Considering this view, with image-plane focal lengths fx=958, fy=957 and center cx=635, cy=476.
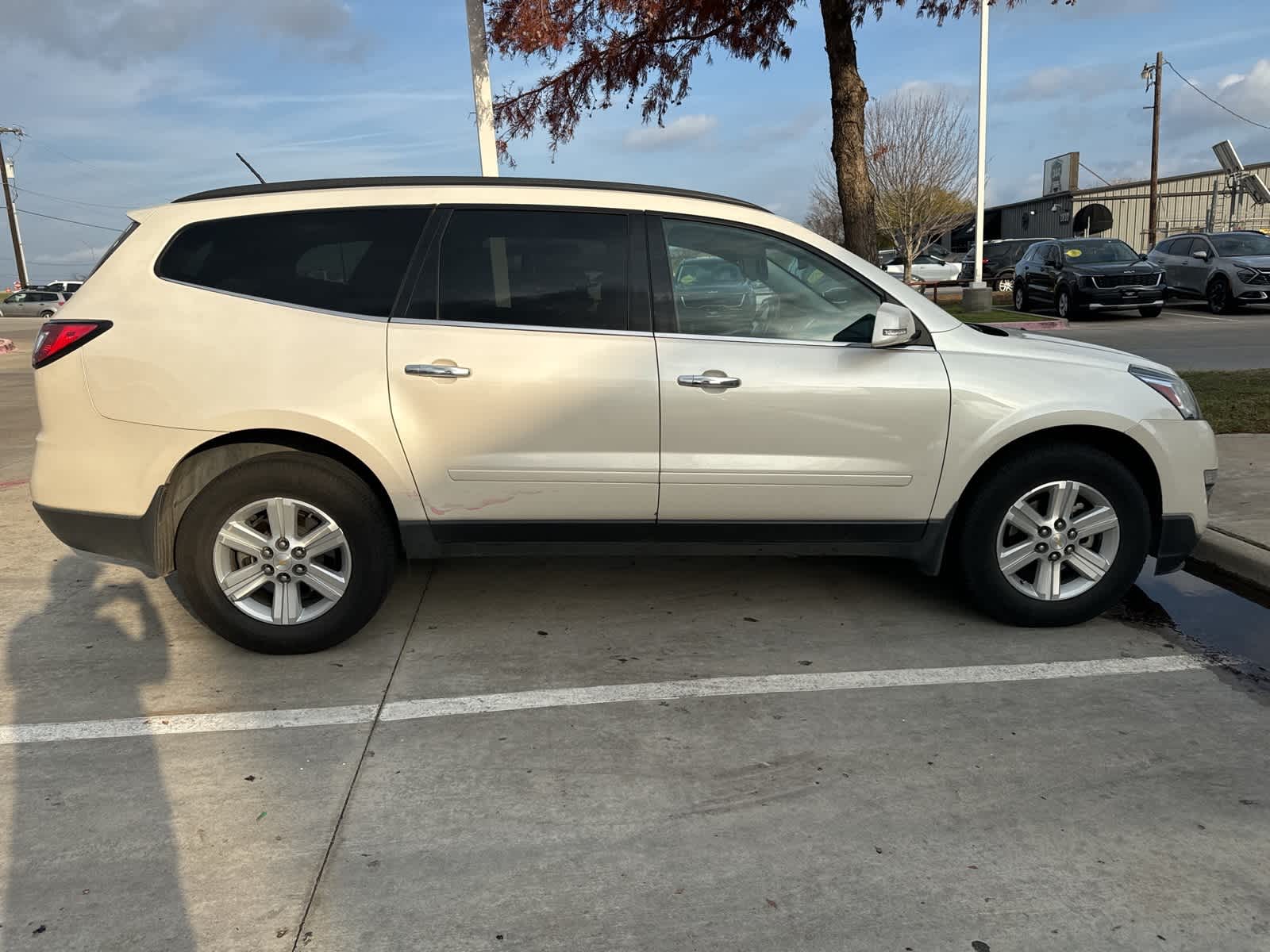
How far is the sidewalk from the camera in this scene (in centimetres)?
477

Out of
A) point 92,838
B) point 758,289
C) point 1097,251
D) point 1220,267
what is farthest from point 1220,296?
point 92,838

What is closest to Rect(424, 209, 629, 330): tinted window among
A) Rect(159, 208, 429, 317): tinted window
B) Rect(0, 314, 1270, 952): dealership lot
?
Rect(159, 208, 429, 317): tinted window

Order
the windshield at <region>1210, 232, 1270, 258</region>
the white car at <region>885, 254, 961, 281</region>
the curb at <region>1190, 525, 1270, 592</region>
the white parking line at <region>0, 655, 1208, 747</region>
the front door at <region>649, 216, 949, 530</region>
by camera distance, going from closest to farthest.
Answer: the white parking line at <region>0, 655, 1208, 747</region> → the front door at <region>649, 216, 949, 530</region> → the curb at <region>1190, 525, 1270, 592</region> → the windshield at <region>1210, 232, 1270, 258</region> → the white car at <region>885, 254, 961, 281</region>

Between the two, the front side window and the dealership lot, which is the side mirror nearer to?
the front side window

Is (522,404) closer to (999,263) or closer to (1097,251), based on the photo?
(1097,251)

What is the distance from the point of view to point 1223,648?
4008 millimetres

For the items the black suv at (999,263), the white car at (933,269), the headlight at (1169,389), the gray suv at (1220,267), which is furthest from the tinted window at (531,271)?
the white car at (933,269)

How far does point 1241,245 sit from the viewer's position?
1958 centimetres

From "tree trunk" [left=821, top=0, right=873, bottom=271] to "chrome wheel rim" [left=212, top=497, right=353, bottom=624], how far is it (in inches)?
239

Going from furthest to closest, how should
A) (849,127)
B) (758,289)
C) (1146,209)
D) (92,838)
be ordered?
1. (1146,209)
2. (849,127)
3. (758,289)
4. (92,838)

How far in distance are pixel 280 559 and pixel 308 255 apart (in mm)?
1233

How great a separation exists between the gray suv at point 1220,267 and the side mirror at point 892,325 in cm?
1834

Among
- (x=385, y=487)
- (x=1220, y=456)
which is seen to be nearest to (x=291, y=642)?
(x=385, y=487)

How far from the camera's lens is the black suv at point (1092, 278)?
60.6 feet
